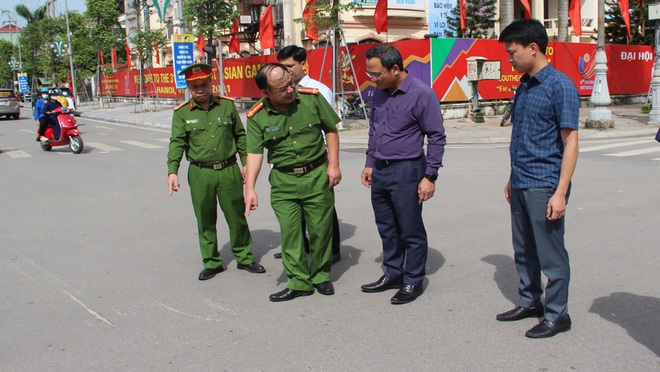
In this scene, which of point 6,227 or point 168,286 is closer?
point 168,286

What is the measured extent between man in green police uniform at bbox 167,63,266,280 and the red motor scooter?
33.8 feet

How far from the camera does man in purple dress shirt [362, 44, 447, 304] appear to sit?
4.27m

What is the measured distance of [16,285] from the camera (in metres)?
5.22

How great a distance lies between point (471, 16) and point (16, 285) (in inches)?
1431

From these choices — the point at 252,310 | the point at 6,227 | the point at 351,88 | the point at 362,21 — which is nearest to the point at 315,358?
the point at 252,310

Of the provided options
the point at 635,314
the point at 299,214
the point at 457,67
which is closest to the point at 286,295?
the point at 299,214

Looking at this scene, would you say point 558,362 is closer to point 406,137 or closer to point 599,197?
point 406,137

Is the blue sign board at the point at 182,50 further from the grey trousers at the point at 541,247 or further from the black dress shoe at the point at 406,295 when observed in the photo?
the grey trousers at the point at 541,247

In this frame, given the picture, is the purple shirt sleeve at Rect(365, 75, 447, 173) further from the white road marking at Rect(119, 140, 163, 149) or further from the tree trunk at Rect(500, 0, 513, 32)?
the tree trunk at Rect(500, 0, 513, 32)

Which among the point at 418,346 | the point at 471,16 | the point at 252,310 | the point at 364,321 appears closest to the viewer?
the point at 418,346

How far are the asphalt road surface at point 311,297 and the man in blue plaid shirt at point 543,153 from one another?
42 centimetres

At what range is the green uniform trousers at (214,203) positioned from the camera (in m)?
5.18

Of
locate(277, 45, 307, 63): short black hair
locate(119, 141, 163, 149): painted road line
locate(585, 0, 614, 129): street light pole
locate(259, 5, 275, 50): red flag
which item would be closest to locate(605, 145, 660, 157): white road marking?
locate(585, 0, 614, 129): street light pole

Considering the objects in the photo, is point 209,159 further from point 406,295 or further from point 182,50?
point 182,50
